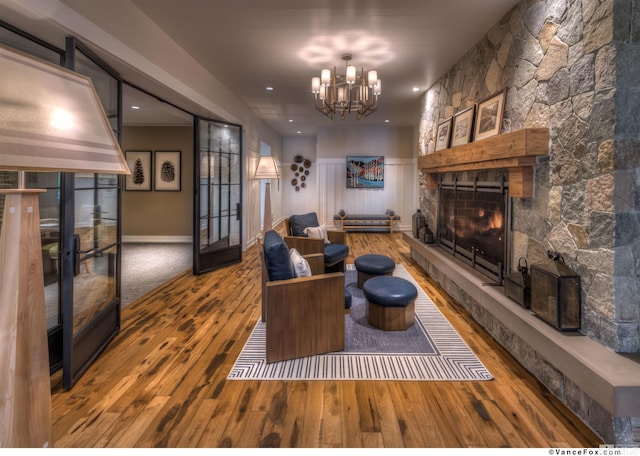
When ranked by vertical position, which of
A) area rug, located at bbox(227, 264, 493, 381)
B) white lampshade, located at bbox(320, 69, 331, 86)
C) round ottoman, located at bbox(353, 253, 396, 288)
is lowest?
area rug, located at bbox(227, 264, 493, 381)

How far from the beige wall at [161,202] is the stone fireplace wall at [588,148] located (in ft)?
21.6

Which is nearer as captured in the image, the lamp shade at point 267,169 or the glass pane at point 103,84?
the glass pane at point 103,84

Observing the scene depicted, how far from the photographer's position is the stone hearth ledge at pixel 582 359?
5.50 feet

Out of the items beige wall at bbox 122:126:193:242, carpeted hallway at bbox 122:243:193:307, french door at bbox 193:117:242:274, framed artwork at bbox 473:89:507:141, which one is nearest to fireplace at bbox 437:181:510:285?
framed artwork at bbox 473:89:507:141

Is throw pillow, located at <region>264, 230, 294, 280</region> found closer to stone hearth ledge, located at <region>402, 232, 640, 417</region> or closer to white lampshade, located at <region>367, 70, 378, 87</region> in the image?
stone hearth ledge, located at <region>402, 232, 640, 417</region>

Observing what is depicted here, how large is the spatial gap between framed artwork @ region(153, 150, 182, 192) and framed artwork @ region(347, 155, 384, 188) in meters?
4.50

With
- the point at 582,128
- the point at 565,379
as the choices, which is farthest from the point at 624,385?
the point at 582,128

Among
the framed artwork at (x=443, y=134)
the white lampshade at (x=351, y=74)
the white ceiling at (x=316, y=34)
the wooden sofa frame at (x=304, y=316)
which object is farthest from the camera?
the framed artwork at (x=443, y=134)

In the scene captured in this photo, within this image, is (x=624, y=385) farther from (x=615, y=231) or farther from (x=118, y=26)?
(x=118, y=26)

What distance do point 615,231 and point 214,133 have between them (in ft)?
16.6

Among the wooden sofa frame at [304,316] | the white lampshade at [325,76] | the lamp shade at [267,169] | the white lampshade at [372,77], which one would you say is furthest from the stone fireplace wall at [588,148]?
the lamp shade at [267,169]

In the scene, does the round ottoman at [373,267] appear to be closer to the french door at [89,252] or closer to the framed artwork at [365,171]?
the french door at [89,252]

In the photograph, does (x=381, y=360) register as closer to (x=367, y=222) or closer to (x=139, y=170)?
(x=139, y=170)

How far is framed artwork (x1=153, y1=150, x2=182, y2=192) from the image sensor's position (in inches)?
306
